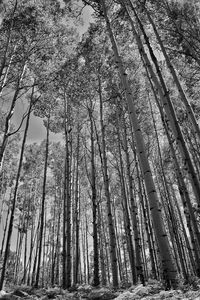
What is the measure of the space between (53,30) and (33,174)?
1330 cm

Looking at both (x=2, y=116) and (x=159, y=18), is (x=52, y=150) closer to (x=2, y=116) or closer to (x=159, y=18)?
(x=2, y=116)

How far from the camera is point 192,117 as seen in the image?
7164 mm

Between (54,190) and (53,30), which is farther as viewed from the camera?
(54,190)

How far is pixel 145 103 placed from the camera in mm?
13609

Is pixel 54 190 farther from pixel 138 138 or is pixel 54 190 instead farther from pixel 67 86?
pixel 138 138

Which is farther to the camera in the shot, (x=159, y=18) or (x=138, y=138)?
(x=159, y=18)

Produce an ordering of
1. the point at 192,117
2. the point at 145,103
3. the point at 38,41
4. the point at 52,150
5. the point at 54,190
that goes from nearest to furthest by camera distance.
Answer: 1. the point at 192,117
2. the point at 38,41
3. the point at 145,103
4. the point at 52,150
5. the point at 54,190

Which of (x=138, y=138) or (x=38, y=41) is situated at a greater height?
(x=38, y=41)

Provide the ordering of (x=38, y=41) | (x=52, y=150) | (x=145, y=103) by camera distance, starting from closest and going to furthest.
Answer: (x=38, y=41) < (x=145, y=103) < (x=52, y=150)

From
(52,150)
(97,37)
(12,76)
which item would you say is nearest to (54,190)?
(52,150)

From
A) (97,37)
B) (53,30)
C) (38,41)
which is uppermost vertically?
(53,30)

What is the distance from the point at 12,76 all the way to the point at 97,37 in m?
4.03

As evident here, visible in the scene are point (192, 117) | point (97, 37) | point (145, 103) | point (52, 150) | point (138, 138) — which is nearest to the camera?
point (138, 138)

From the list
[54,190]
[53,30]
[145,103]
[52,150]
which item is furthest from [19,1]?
[54,190]
